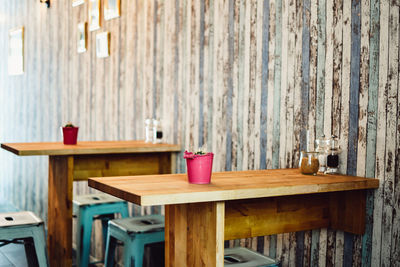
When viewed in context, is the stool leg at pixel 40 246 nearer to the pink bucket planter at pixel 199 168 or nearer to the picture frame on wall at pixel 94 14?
the pink bucket planter at pixel 199 168

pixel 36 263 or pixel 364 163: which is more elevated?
pixel 364 163

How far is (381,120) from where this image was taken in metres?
2.01

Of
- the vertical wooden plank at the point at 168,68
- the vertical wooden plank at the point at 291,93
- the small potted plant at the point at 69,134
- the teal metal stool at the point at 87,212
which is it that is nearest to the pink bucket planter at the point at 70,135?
the small potted plant at the point at 69,134

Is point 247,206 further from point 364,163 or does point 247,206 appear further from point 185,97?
point 185,97

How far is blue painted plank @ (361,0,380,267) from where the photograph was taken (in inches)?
80.0

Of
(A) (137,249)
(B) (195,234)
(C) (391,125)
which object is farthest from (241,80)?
(B) (195,234)

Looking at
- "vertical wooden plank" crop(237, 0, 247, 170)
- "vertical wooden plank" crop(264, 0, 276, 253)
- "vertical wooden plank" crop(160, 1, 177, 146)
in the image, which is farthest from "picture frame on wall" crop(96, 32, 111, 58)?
"vertical wooden plank" crop(264, 0, 276, 253)

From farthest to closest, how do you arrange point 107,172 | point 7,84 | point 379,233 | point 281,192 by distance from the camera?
point 7,84
point 107,172
point 379,233
point 281,192

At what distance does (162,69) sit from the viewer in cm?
350

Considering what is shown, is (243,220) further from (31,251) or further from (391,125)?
(31,251)

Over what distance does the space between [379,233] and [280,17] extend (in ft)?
3.82

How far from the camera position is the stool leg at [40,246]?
100 inches

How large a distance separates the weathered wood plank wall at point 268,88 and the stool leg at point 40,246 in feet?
3.46

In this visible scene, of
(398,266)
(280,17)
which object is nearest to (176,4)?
(280,17)
